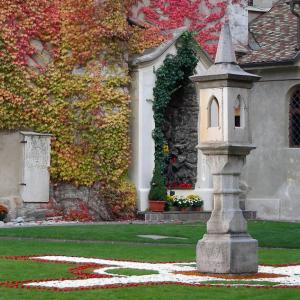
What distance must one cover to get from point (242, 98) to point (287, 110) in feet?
53.1

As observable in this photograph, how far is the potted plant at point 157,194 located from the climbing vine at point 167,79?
63 millimetres

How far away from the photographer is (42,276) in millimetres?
15477

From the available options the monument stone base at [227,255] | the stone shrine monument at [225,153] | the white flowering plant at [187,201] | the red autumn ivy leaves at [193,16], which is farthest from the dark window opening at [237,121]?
the red autumn ivy leaves at [193,16]

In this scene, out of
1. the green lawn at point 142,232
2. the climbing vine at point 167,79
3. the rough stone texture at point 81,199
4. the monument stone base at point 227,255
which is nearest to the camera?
the monument stone base at point 227,255

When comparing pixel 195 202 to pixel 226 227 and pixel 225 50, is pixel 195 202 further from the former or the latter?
pixel 226 227

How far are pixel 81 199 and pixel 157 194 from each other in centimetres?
222

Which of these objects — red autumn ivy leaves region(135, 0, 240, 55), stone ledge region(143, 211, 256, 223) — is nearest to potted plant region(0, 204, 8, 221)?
stone ledge region(143, 211, 256, 223)

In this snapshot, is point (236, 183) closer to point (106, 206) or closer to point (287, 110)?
point (106, 206)

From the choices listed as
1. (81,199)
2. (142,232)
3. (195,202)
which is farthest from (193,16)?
(142,232)

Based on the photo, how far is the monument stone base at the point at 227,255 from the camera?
16.2 metres

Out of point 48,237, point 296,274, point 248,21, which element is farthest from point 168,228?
point 248,21

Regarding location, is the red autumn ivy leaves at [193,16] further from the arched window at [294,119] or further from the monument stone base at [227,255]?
the monument stone base at [227,255]

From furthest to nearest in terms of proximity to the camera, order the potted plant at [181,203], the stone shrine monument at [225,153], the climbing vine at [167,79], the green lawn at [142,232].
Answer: the climbing vine at [167,79], the potted plant at [181,203], the green lawn at [142,232], the stone shrine monument at [225,153]

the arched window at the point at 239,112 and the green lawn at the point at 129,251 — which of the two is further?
the arched window at the point at 239,112
